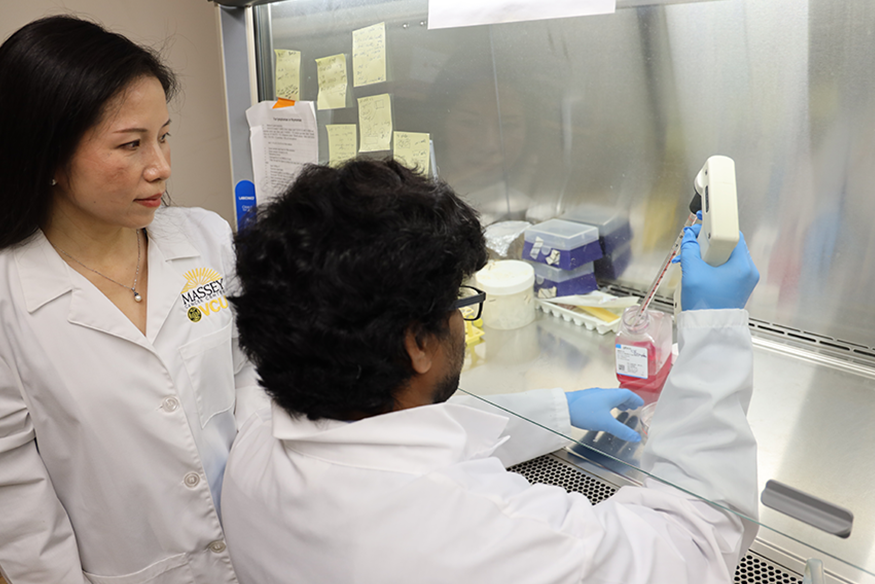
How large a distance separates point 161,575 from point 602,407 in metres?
0.85

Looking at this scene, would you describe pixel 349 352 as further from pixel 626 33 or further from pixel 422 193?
pixel 626 33

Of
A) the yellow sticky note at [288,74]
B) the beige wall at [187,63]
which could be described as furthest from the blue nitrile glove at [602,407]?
the beige wall at [187,63]

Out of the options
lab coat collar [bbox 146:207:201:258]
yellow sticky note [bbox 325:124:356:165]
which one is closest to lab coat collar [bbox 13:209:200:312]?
lab coat collar [bbox 146:207:201:258]

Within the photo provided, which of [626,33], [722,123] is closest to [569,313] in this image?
[722,123]

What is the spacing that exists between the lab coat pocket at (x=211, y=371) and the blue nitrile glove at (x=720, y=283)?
0.83 meters

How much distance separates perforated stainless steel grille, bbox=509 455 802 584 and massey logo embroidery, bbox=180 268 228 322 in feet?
2.12

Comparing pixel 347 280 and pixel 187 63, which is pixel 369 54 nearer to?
pixel 347 280

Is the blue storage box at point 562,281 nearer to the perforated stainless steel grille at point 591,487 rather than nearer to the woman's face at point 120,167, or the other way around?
the perforated stainless steel grille at point 591,487

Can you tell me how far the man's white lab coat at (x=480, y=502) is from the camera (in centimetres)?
62

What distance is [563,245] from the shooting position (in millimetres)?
1365

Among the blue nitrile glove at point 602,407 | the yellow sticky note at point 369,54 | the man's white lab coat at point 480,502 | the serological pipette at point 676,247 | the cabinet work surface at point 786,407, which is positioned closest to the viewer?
the man's white lab coat at point 480,502

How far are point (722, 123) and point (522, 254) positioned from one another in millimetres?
515

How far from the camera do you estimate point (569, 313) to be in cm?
133

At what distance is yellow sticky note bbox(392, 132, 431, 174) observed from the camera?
1550 mm
